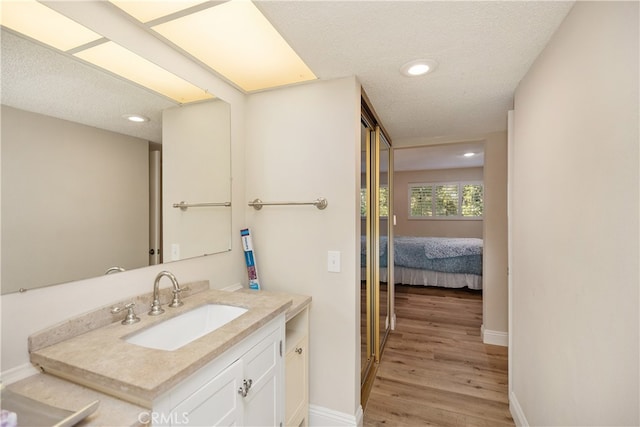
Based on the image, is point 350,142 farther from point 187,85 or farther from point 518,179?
point 518,179

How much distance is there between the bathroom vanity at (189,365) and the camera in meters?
0.77

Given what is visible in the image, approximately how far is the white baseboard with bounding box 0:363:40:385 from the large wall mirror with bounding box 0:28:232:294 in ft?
0.81

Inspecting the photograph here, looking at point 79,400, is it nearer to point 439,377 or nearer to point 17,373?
point 17,373

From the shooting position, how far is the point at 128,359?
860 millimetres

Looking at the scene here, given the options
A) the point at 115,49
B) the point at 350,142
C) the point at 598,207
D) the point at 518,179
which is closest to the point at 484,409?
the point at 518,179

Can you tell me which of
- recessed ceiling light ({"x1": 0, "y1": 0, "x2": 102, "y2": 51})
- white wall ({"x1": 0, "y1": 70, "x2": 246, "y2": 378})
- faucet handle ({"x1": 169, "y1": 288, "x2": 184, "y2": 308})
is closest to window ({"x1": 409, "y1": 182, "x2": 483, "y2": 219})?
white wall ({"x1": 0, "y1": 70, "x2": 246, "y2": 378})

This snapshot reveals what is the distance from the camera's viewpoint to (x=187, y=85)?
59.2 inches

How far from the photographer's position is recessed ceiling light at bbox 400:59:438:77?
151 centimetres

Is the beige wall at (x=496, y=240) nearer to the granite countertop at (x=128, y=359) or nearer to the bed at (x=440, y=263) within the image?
the bed at (x=440, y=263)

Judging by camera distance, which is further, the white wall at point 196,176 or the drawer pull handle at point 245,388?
the white wall at point 196,176

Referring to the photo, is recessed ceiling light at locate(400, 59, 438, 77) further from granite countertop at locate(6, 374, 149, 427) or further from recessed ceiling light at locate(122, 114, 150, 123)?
granite countertop at locate(6, 374, 149, 427)

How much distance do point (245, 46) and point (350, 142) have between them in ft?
2.51

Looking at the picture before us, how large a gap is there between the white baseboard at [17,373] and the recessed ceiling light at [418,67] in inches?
80.5

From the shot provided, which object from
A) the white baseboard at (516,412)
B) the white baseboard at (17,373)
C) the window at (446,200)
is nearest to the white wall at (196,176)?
the white baseboard at (17,373)
